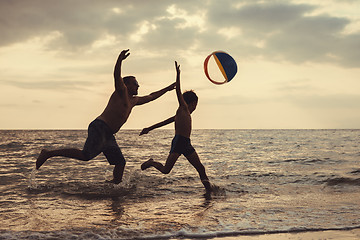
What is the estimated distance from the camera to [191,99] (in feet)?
24.0

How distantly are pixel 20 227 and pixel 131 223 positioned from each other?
5.02ft

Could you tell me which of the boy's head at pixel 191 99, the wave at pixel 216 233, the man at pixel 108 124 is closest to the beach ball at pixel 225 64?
the boy's head at pixel 191 99

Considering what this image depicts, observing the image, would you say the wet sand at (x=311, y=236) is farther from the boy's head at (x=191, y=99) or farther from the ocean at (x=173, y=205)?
the boy's head at (x=191, y=99)

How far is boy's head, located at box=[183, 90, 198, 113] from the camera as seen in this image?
7.30 m

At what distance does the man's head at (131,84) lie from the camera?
6.68 m

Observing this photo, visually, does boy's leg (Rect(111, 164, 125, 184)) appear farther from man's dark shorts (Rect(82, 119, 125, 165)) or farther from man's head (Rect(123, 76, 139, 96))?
man's head (Rect(123, 76, 139, 96))

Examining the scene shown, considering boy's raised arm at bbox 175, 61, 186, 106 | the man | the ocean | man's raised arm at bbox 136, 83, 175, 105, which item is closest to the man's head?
the man

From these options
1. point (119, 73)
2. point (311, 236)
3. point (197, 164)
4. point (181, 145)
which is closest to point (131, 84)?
point (119, 73)

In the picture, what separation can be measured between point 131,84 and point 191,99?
4.30 feet

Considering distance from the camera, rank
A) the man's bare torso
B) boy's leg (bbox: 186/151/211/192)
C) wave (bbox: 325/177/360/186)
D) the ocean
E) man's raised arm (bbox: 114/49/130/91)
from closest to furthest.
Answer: the ocean → man's raised arm (bbox: 114/49/130/91) → the man's bare torso → boy's leg (bbox: 186/151/211/192) → wave (bbox: 325/177/360/186)

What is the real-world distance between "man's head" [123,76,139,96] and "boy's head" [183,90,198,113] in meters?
1.11

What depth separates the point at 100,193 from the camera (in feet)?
26.3

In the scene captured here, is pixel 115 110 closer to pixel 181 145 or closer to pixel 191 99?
pixel 181 145

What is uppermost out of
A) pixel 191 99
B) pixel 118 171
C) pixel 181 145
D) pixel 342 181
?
pixel 191 99
